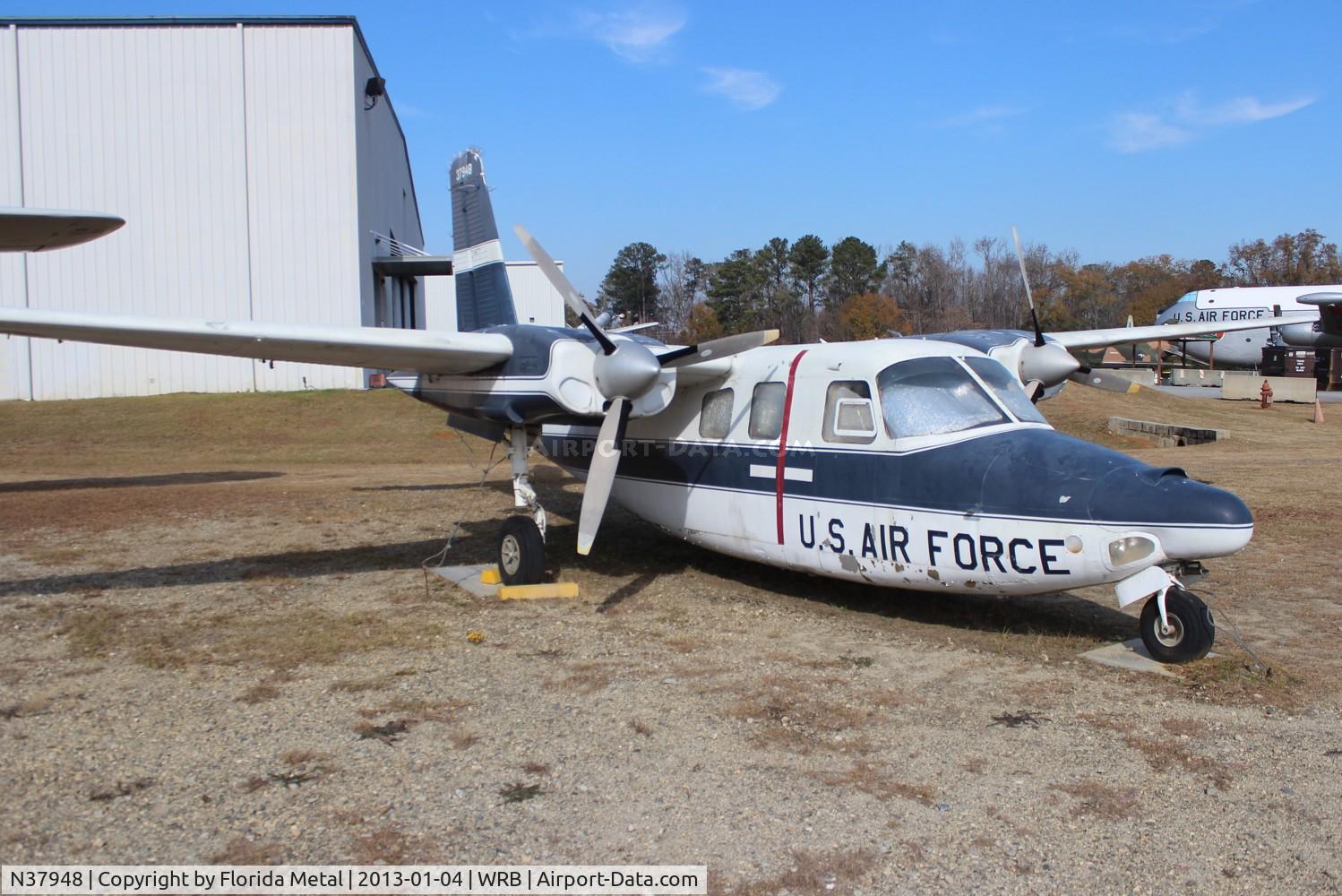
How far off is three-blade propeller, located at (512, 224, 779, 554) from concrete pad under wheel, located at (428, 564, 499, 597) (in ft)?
4.62

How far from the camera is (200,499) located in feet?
51.3

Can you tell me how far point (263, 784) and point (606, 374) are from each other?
4811 mm

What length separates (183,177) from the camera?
31.8 meters

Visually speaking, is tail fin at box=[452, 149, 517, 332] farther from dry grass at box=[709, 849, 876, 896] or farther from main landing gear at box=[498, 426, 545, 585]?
dry grass at box=[709, 849, 876, 896]

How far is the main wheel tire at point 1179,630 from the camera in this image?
6664 millimetres

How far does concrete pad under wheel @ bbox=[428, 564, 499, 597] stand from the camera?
9.66 metres

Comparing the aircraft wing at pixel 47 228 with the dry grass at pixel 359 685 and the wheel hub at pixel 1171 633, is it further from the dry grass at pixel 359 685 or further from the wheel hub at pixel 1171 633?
the wheel hub at pixel 1171 633

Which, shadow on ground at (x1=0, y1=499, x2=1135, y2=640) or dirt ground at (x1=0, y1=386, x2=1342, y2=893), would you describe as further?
shadow on ground at (x1=0, y1=499, x2=1135, y2=640)

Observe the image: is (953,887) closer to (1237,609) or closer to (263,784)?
(263,784)

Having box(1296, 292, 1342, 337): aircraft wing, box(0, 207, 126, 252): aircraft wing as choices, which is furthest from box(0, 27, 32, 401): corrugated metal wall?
box(1296, 292, 1342, 337): aircraft wing

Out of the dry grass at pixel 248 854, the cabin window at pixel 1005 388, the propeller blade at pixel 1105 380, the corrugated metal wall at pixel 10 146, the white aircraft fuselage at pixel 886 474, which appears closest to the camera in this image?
the dry grass at pixel 248 854

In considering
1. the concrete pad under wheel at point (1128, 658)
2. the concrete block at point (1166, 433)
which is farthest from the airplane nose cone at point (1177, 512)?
the concrete block at point (1166, 433)

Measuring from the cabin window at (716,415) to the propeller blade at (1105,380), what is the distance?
4.14 metres

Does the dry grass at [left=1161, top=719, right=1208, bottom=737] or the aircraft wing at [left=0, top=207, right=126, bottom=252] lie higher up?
the aircraft wing at [left=0, top=207, right=126, bottom=252]
